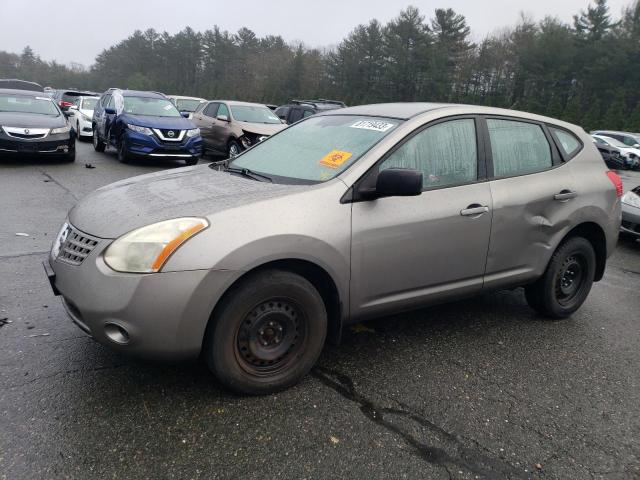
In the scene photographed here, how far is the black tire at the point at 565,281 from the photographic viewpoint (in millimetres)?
4148

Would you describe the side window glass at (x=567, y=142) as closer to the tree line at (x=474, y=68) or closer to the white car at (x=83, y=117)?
the white car at (x=83, y=117)

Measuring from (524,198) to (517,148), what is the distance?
1.41ft

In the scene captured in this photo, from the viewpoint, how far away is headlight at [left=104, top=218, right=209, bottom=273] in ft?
8.21

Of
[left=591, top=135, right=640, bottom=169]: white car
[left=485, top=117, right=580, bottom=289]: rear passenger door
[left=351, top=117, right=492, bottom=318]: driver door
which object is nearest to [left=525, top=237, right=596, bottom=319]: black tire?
[left=485, top=117, right=580, bottom=289]: rear passenger door

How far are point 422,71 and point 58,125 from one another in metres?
40.7

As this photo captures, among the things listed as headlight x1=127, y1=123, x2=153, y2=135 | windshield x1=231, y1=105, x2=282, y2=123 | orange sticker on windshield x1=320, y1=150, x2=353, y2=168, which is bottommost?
headlight x1=127, y1=123, x2=153, y2=135

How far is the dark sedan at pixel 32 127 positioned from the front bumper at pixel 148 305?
9039mm

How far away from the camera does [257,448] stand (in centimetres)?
247

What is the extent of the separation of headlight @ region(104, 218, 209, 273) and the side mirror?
1.03m

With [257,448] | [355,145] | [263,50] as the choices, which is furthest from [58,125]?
[263,50]

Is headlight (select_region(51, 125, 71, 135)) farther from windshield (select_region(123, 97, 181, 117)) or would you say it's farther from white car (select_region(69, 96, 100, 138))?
white car (select_region(69, 96, 100, 138))

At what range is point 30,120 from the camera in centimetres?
1030

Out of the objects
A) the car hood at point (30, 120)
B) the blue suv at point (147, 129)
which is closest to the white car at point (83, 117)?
the blue suv at point (147, 129)

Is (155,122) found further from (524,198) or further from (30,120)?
(524,198)
